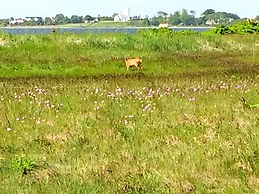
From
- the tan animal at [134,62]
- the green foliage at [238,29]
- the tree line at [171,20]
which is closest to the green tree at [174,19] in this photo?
the tree line at [171,20]

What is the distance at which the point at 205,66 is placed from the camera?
2466 centimetres

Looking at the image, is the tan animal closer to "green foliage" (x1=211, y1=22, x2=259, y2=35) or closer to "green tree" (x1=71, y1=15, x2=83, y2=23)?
"green foliage" (x1=211, y1=22, x2=259, y2=35)

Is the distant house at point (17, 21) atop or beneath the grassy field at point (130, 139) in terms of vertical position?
beneath

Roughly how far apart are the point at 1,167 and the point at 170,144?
2579mm

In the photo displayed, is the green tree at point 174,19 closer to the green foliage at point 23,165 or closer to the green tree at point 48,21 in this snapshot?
the green tree at point 48,21

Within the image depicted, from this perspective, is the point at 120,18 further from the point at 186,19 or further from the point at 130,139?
the point at 130,139

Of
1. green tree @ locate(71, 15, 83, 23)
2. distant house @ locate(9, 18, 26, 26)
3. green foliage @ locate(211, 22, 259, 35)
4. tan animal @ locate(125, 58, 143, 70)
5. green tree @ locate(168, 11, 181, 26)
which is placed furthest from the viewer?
green tree @ locate(71, 15, 83, 23)

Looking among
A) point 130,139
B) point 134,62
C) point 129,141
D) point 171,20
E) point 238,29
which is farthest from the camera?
point 171,20

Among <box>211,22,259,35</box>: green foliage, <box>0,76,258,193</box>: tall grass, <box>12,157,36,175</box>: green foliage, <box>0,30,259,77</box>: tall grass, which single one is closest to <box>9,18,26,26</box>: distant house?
<box>211,22,259,35</box>: green foliage

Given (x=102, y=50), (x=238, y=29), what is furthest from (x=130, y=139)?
(x=238, y=29)

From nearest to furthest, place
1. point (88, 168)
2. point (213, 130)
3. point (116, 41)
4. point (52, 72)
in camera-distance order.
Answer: point (88, 168) → point (213, 130) → point (52, 72) → point (116, 41)

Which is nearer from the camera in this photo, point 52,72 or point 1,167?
point 1,167

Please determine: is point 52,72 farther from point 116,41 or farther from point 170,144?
point 170,144

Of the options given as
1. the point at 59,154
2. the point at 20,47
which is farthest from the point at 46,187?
the point at 20,47
